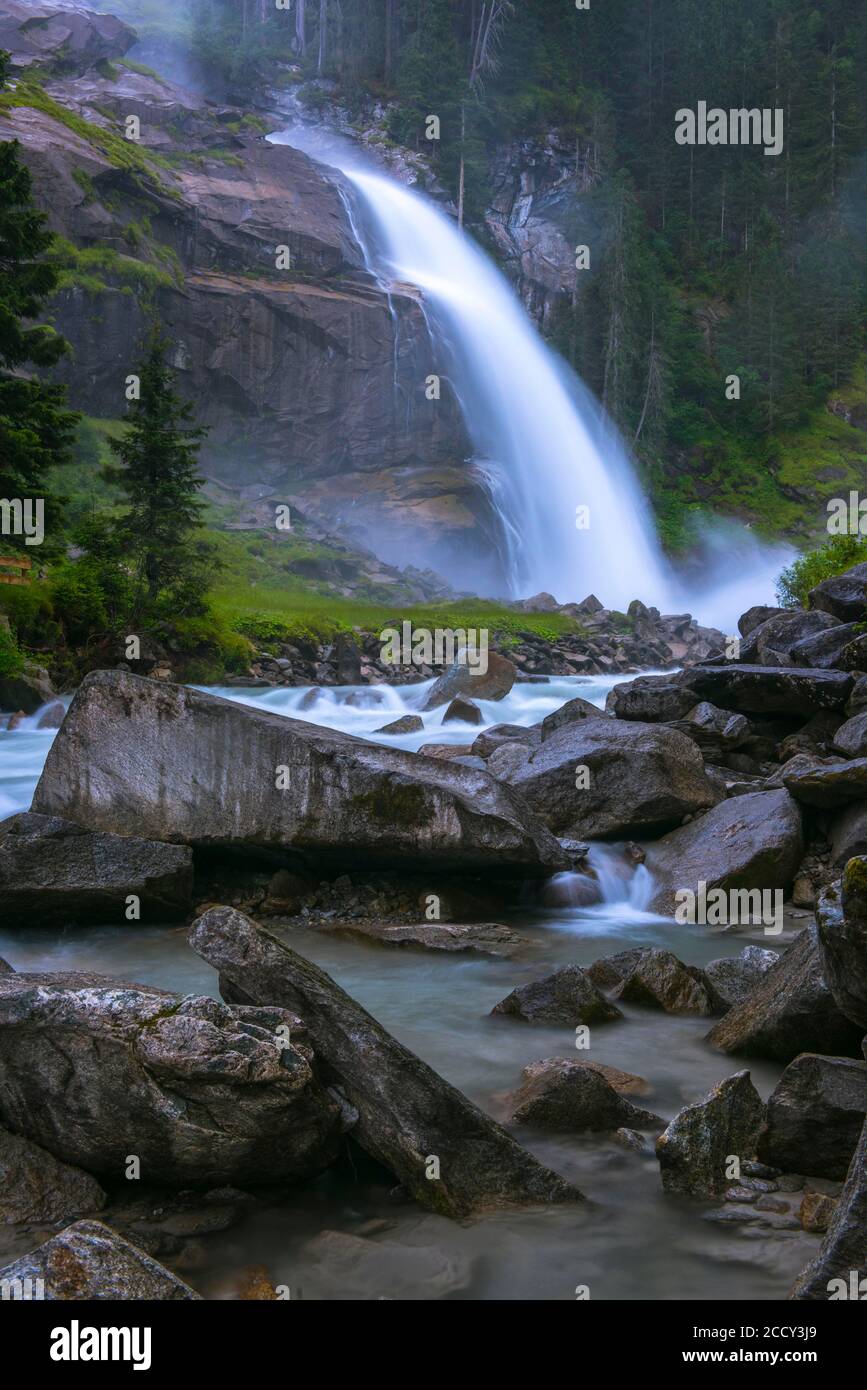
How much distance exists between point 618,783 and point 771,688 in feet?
12.2

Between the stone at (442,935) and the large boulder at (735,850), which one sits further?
the large boulder at (735,850)

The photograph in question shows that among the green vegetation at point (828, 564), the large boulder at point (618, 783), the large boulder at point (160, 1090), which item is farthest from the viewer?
the green vegetation at point (828, 564)

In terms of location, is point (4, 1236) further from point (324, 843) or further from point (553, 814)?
point (553, 814)

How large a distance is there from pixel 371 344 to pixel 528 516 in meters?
12.3

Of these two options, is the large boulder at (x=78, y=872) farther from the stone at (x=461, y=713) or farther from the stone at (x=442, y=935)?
the stone at (x=461, y=713)

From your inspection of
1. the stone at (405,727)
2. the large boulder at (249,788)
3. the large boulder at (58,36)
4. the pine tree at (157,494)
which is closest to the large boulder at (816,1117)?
the large boulder at (249,788)

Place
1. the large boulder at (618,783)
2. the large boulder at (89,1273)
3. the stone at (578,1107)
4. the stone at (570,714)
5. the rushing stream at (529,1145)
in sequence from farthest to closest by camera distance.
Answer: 1. the stone at (570,714)
2. the large boulder at (618,783)
3. the stone at (578,1107)
4. the rushing stream at (529,1145)
5. the large boulder at (89,1273)

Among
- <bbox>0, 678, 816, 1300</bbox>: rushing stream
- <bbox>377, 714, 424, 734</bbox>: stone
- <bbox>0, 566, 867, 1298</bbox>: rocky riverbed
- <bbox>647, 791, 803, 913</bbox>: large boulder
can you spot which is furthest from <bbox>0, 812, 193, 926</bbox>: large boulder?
<bbox>377, 714, 424, 734</bbox>: stone

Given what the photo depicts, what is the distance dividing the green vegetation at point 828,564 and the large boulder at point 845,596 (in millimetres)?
2198

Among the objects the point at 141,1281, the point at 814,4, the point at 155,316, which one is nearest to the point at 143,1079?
the point at 141,1281

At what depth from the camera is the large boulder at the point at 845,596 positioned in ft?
57.1

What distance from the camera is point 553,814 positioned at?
12.7 meters

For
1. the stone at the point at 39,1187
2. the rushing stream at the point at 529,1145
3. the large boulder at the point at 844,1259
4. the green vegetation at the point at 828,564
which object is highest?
the green vegetation at the point at 828,564

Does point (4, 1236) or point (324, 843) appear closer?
point (4, 1236)
